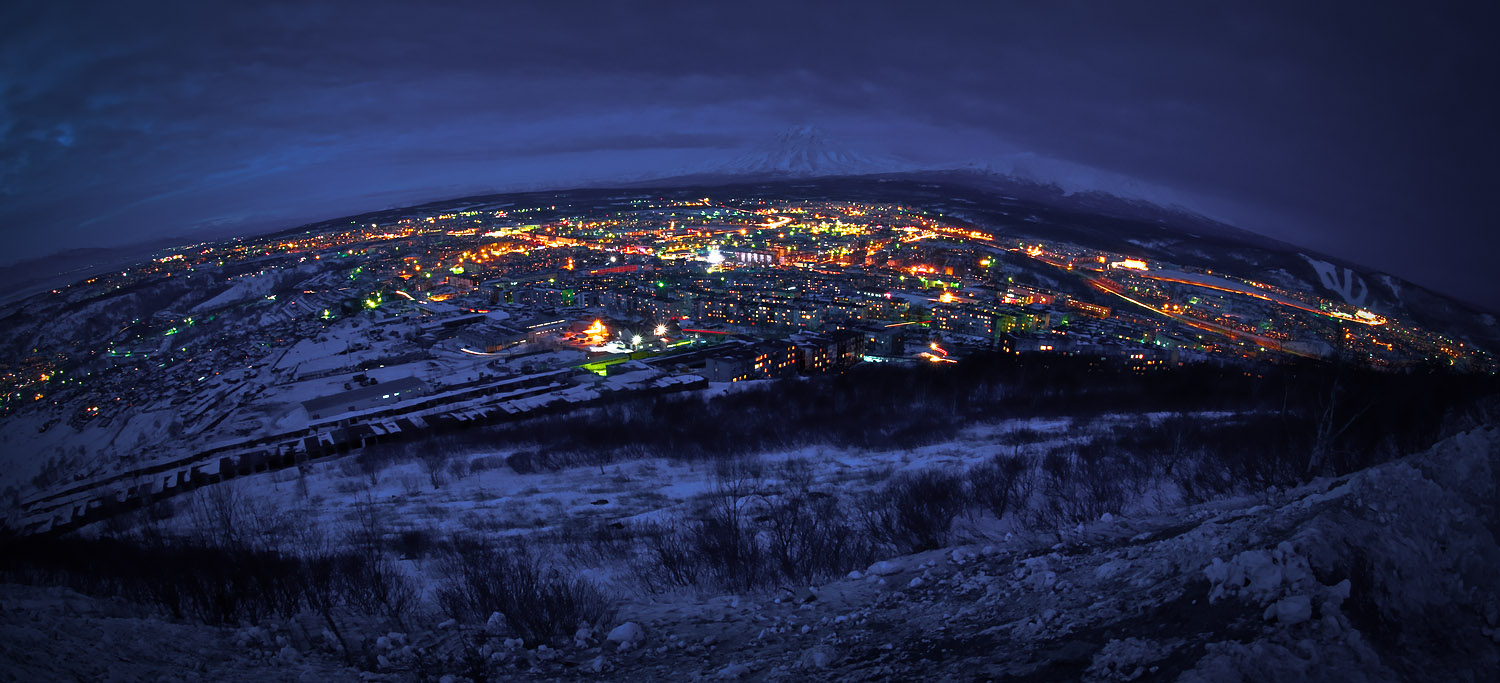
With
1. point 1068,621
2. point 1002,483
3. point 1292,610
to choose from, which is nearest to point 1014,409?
point 1002,483

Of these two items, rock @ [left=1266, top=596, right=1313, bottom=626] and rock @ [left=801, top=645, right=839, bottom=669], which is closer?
rock @ [left=1266, top=596, right=1313, bottom=626]

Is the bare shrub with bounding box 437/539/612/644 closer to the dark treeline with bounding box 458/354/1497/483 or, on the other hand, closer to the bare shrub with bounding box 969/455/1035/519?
the bare shrub with bounding box 969/455/1035/519

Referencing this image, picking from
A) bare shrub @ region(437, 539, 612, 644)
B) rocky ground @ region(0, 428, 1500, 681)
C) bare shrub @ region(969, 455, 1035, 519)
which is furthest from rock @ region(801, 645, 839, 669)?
bare shrub @ region(969, 455, 1035, 519)

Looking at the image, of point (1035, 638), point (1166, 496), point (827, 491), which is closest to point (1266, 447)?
point (1166, 496)

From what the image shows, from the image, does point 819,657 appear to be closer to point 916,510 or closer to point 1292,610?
point 1292,610

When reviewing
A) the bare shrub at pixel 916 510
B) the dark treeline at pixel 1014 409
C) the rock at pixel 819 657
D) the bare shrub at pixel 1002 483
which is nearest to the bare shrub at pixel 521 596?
the rock at pixel 819 657

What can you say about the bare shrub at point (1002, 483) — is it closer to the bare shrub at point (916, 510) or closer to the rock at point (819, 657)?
the bare shrub at point (916, 510)
